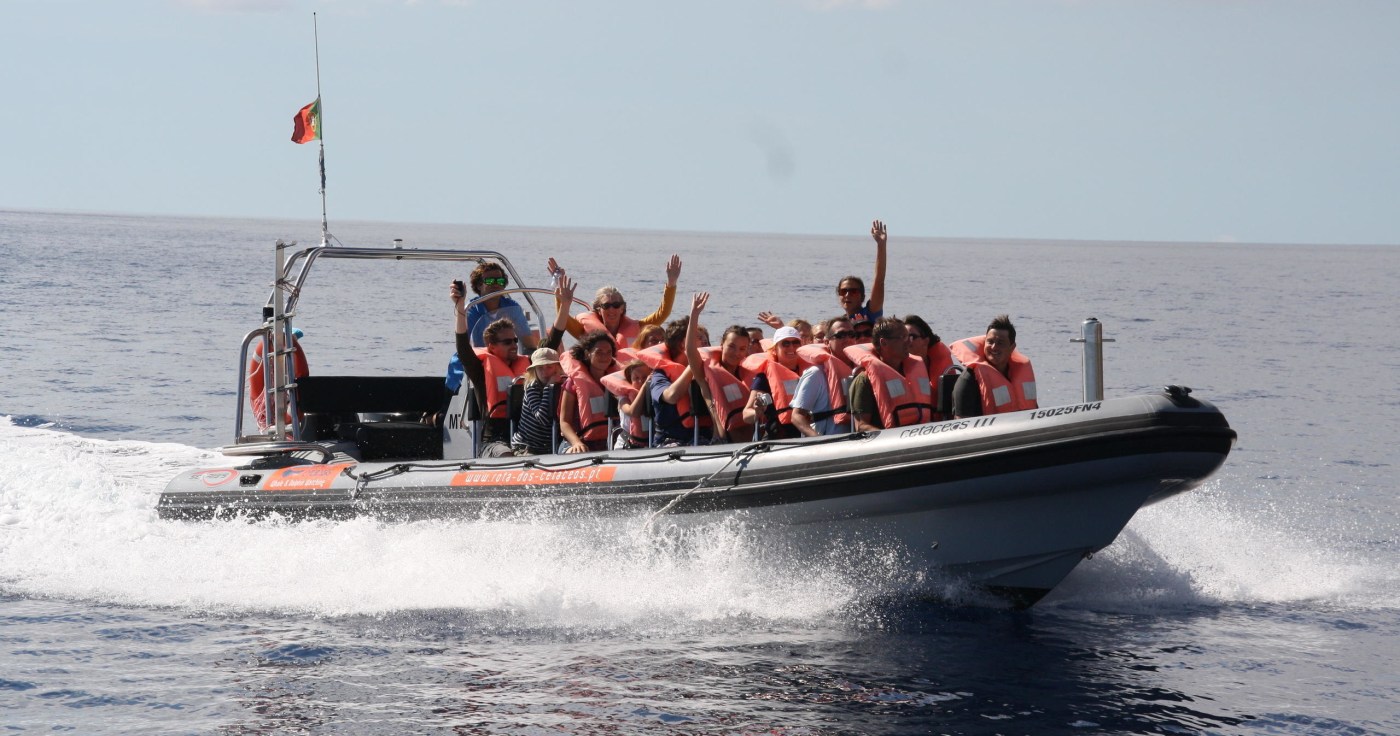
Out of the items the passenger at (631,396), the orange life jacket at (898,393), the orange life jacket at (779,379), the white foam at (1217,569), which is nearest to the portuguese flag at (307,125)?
the passenger at (631,396)

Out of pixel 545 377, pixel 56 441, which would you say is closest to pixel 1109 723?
pixel 545 377

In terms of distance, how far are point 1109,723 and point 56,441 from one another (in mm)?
9555

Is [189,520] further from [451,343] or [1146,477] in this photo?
[451,343]

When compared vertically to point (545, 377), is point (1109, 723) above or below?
below

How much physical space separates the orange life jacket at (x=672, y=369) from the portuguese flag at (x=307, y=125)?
2693mm

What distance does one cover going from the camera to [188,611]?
6.96 meters

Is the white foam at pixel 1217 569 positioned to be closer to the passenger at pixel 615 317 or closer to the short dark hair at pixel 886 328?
the short dark hair at pixel 886 328

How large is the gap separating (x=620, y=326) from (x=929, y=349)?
205 cm

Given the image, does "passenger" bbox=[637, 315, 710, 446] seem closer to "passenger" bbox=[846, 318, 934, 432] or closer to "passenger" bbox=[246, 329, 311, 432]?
"passenger" bbox=[846, 318, 934, 432]

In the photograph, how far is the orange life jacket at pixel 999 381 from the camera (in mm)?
6699

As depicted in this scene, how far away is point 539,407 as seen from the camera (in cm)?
762

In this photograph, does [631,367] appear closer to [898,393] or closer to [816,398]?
[816,398]

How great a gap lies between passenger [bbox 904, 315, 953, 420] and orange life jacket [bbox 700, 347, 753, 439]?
873mm

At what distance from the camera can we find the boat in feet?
19.5
